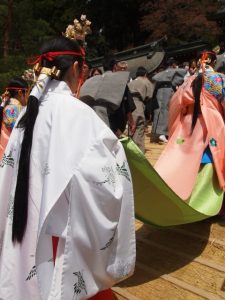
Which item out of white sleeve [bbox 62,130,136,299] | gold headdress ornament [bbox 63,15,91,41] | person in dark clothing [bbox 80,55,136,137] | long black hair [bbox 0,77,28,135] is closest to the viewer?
white sleeve [bbox 62,130,136,299]

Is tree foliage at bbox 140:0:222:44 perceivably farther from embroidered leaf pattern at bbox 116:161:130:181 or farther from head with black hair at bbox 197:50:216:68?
embroidered leaf pattern at bbox 116:161:130:181

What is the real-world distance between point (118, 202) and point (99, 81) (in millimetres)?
3067

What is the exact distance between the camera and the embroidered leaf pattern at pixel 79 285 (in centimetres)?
200

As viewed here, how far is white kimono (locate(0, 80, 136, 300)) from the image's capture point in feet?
6.56

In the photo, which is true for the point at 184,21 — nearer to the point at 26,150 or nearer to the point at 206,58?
the point at 206,58

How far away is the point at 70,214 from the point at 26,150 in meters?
0.40

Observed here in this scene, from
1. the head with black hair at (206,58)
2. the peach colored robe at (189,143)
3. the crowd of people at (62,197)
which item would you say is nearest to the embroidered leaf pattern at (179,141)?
the peach colored robe at (189,143)

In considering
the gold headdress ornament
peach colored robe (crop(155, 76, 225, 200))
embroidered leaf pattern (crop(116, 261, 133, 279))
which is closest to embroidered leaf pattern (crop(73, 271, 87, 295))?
embroidered leaf pattern (crop(116, 261, 133, 279))

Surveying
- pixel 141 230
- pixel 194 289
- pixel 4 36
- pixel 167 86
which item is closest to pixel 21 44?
pixel 4 36

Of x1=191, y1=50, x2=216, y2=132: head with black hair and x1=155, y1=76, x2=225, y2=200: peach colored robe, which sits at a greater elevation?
x1=191, y1=50, x2=216, y2=132: head with black hair

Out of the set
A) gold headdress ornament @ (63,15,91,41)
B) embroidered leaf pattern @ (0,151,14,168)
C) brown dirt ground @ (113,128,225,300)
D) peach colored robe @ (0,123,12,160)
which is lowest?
brown dirt ground @ (113,128,225,300)

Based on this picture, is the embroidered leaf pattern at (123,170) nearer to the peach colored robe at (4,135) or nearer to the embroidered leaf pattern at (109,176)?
the embroidered leaf pattern at (109,176)

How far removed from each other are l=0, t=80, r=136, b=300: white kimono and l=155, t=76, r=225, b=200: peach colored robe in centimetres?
173

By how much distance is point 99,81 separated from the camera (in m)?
4.94
